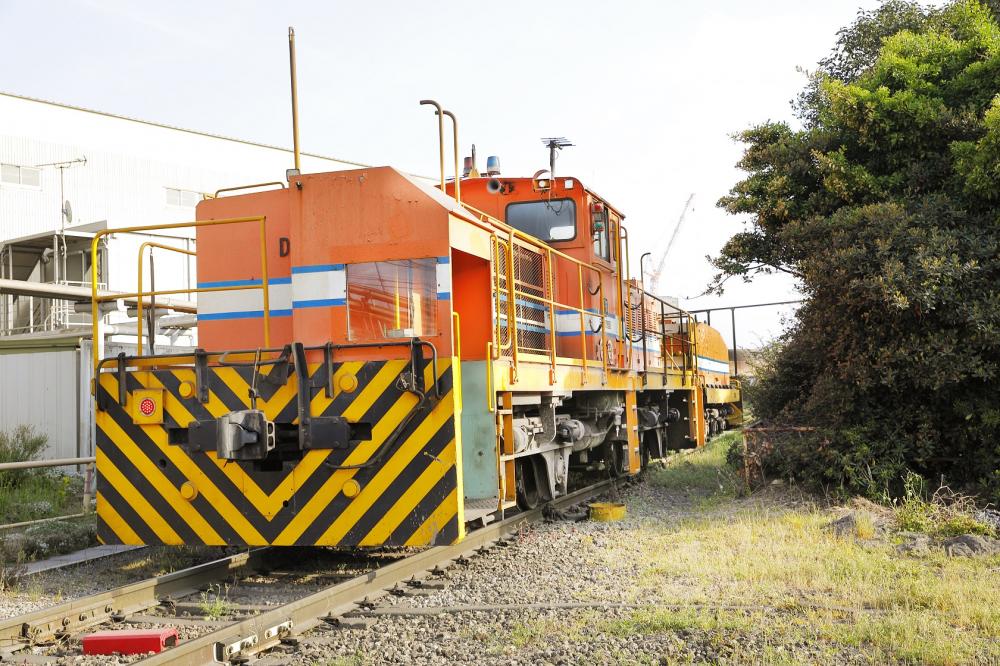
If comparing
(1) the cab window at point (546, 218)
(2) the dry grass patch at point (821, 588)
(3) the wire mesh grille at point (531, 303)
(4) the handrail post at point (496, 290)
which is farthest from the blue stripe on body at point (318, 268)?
(1) the cab window at point (546, 218)

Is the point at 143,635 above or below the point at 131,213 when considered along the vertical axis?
below

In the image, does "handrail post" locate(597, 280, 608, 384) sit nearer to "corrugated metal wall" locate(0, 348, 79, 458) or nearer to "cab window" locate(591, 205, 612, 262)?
"cab window" locate(591, 205, 612, 262)

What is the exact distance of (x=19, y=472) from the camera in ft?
37.2

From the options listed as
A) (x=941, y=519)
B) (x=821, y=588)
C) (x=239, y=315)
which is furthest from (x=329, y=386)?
(x=941, y=519)

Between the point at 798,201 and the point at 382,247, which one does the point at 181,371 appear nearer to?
the point at 382,247

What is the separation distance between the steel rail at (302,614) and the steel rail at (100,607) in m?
1.11

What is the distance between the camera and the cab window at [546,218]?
990 cm

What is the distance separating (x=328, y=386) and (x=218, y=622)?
5.64 ft

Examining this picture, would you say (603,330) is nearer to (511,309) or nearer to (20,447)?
(511,309)

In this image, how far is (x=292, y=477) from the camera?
6.43 m

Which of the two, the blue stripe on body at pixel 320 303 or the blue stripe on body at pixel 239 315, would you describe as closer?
the blue stripe on body at pixel 320 303

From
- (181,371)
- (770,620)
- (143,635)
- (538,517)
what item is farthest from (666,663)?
(538,517)

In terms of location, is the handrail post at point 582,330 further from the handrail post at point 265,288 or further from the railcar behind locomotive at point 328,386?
the handrail post at point 265,288

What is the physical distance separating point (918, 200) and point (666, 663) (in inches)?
297
